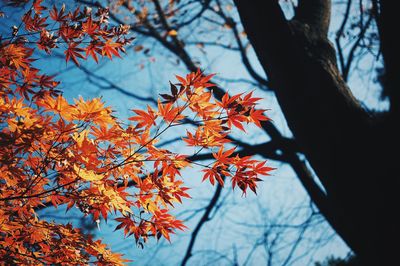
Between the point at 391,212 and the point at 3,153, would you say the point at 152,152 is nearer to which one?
the point at 3,153

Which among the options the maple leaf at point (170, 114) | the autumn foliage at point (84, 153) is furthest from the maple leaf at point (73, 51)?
the maple leaf at point (170, 114)

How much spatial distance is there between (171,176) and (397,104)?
66.5 inches

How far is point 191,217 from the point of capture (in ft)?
17.9

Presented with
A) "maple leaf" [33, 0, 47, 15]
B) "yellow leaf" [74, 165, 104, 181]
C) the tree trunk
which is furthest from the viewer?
"maple leaf" [33, 0, 47, 15]

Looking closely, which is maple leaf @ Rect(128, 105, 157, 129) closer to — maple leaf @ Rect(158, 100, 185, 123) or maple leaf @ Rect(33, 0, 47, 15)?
maple leaf @ Rect(158, 100, 185, 123)

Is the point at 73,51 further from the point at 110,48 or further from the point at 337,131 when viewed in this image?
the point at 337,131

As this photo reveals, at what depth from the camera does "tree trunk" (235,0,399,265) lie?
180cm

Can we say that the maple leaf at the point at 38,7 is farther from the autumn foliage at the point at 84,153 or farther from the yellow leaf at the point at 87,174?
the yellow leaf at the point at 87,174

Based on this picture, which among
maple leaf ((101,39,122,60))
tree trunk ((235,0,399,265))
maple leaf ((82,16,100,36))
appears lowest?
tree trunk ((235,0,399,265))

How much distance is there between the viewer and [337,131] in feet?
6.24

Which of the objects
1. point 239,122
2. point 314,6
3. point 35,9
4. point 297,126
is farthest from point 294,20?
point 35,9

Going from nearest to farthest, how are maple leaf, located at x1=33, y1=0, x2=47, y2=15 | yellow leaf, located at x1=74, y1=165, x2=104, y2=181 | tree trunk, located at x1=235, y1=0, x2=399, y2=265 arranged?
yellow leaf, located at x1=74, y1=165, x2=104, y2=181 < tree trunk, located at x1=235, y1=0, x2=399, y2=265 < maple leaf, located at x1=33, y1=0, x2=47, y2=15

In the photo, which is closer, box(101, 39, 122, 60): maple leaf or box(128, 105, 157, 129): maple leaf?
box(128, 105, 157, 129): maple leaf

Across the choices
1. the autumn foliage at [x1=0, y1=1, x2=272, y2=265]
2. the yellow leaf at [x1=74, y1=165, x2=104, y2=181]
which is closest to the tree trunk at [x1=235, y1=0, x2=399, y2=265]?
the autumn foliage at [x1=0, y1=1, x2=272, y2=265]
